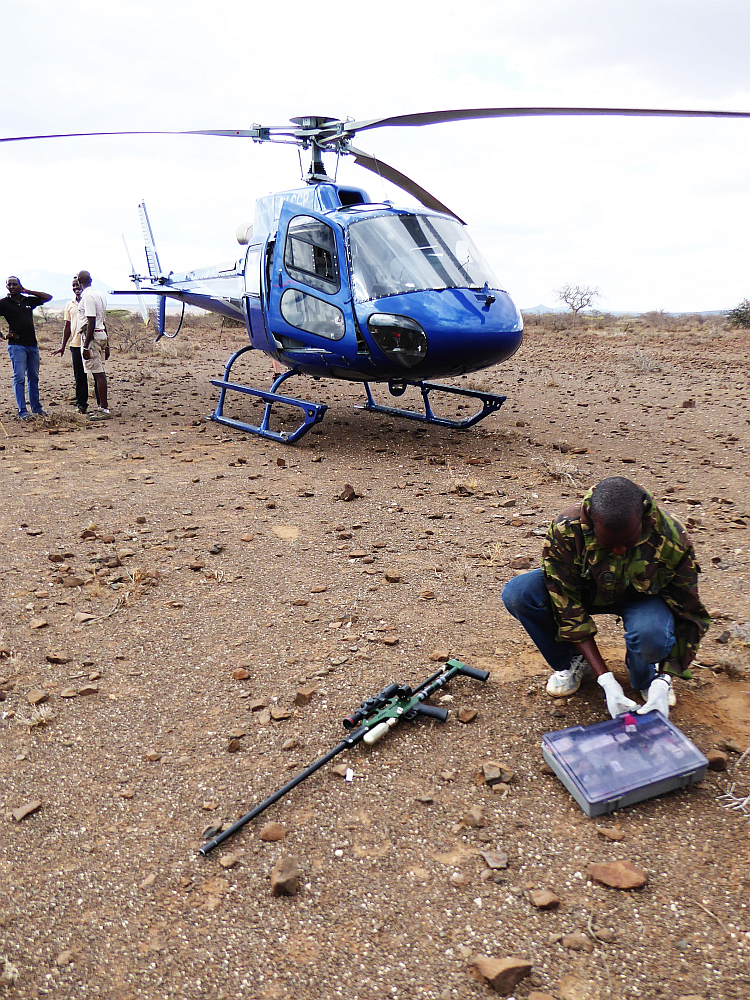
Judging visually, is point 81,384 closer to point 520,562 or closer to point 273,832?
point 520,562

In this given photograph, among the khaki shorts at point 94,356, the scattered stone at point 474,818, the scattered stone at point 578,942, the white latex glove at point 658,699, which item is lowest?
the scattered stone at point 578,942

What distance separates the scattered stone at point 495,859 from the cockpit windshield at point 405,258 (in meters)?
6.19

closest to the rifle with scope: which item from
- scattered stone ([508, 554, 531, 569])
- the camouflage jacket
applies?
the camouflage jacket

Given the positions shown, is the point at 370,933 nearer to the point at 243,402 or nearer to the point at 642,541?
the point at 642,541

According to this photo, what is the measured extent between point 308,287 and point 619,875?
7.29 metres

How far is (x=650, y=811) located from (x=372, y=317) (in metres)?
6.07

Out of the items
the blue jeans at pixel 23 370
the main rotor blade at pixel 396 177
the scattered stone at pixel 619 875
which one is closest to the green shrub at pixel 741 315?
the main rotor blade at pixel 396 177

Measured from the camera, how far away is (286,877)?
2500 mm

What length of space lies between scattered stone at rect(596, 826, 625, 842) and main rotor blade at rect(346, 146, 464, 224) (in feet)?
27.9

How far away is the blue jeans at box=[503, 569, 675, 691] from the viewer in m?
3.04

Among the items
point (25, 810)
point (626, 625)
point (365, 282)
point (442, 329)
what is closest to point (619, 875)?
point (626, 625)

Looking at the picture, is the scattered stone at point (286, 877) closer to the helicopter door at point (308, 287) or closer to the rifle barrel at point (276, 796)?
the rifle barrel at point (276, 796)

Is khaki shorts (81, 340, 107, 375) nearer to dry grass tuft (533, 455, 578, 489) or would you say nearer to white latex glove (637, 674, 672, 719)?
dry grass tuft (533, 455, 578, 489)

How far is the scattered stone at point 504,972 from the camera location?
211 centimetres
